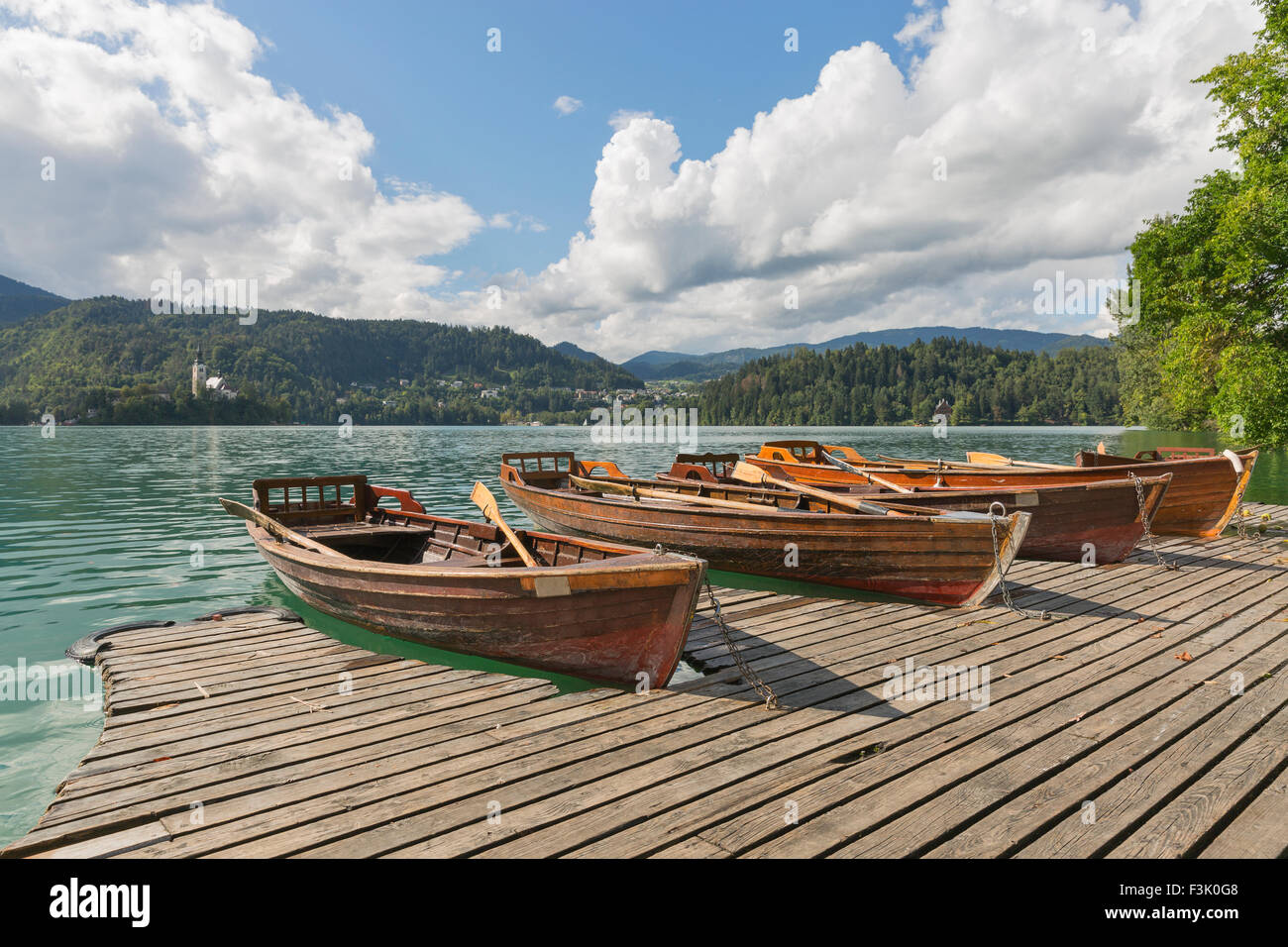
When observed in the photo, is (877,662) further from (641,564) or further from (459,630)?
(459,630)

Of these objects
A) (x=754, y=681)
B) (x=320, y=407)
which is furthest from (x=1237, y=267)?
(x=320, y=407)

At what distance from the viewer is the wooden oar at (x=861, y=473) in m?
11.5

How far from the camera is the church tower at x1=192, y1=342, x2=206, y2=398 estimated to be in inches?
4774

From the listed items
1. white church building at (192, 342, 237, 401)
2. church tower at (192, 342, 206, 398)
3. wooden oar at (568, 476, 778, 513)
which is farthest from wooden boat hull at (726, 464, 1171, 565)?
church tower at (192, 342, 206, 398)

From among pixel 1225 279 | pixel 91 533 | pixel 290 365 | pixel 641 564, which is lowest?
pixel 91 533

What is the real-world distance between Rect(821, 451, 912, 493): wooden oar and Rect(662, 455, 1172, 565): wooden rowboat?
93 centimetres

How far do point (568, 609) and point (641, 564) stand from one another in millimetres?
726

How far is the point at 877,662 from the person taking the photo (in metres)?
6.19

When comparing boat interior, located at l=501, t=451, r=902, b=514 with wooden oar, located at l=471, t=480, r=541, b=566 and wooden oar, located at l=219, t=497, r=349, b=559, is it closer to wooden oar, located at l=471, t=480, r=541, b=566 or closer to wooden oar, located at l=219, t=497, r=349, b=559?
wooden oar, located at l=471, t=480, r=541, b=566

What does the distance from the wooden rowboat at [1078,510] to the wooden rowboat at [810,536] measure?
1.44 metres

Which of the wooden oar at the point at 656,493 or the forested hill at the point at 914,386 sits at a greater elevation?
the forested hill at the point at 914,386

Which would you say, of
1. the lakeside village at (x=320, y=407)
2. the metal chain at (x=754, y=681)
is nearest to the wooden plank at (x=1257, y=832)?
the metal chain at (x=754, y=681)

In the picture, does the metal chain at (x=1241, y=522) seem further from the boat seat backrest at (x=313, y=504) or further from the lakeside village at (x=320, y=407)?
the lakeside village at (x=320, y=407)
